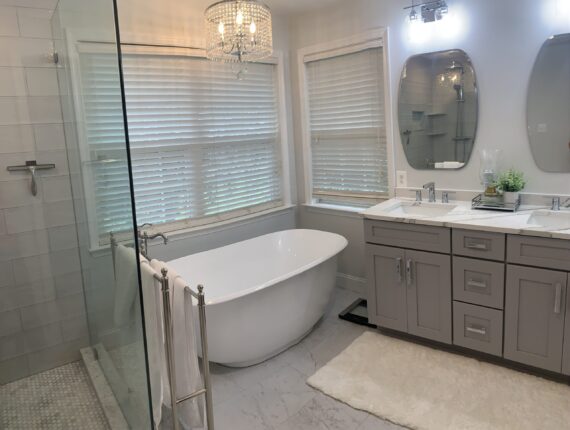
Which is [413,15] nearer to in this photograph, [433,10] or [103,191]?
[433,10]

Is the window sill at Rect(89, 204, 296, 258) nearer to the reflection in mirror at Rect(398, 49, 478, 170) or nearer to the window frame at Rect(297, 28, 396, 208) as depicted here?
the window frame at Rect(297, 28, 396, 208)

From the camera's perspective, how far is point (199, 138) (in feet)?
10.7

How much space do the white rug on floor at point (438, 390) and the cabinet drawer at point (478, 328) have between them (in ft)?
0.39

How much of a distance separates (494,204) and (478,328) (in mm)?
781

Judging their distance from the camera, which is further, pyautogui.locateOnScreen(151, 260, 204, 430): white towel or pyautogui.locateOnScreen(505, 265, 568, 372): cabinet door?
pyautogui.locateOnScreen(505, 265, 568, 372): cabinet door

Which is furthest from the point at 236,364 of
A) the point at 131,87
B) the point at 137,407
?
the point at 131,87

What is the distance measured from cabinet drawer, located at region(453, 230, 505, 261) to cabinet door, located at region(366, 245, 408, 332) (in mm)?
369

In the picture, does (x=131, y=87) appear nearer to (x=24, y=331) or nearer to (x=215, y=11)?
(x=215, y=11)

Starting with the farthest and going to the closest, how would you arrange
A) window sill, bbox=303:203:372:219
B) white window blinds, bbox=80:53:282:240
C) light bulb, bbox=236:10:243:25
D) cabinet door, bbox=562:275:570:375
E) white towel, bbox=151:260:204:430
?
window sill, bbox=303:203:372:219 < white window blinds, bbox=80:53:282:240 < light bulb, bbox=236:10:243:25 < cabinet door, bbox=562:275:570:375 < white towel, bbox=151:260:204:430

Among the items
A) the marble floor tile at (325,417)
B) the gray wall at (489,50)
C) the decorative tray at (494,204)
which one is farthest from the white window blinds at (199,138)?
the decorative tray at (494,204)

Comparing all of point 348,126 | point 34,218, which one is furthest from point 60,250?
point 348,126

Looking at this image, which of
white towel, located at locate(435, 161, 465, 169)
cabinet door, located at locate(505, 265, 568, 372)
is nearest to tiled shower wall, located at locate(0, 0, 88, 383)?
white towel, located at locate(435, 161, 465, 169)

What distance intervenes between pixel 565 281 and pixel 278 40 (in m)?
2.82

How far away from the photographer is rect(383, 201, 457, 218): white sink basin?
2922 mm
